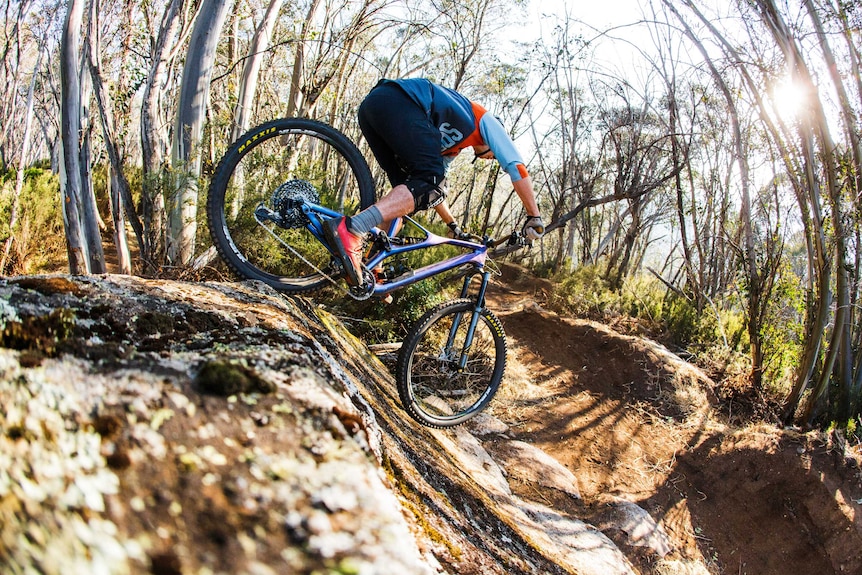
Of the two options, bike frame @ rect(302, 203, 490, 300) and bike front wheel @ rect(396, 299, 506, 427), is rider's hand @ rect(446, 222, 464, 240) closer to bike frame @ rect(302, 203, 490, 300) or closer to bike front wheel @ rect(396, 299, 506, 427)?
bike frame @ rect(302, 203, 490, 300)

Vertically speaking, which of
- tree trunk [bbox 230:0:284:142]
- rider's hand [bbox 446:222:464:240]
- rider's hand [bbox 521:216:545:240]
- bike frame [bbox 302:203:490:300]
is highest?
tree trunk [bbox 230:0:284:142]

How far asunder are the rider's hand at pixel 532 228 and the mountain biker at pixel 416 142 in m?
0.11

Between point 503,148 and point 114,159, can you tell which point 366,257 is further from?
point 114,159

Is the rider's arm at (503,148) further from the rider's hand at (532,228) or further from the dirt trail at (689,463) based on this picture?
the dirt trail at (689,463)

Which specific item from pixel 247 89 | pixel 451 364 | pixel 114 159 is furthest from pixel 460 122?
pixel 247 89

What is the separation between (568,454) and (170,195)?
3.94m

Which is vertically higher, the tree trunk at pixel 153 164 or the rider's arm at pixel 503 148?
the rider's arm at pixel 503 148

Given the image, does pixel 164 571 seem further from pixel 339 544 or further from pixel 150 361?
pixel 150 361

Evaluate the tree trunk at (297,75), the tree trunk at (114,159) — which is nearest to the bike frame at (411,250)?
the tree trunk at (114,159)

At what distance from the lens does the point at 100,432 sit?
3.26 feet

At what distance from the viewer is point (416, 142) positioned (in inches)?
111

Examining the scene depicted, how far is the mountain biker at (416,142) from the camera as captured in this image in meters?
2.73

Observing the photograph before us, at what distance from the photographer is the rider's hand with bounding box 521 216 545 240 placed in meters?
3.26

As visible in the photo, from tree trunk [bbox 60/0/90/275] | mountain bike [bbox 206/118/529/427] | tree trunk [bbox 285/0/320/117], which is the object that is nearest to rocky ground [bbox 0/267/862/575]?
mountain bike [bbox 206/118/529/427]
